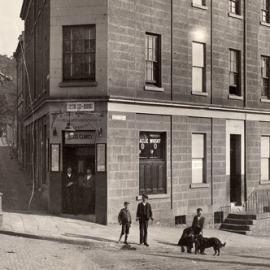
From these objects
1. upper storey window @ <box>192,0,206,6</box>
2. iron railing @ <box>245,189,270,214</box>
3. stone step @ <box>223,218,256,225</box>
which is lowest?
stone step @ <box>223,218,256,225</box>

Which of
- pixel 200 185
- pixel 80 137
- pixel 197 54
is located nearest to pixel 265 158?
pixel 200 185

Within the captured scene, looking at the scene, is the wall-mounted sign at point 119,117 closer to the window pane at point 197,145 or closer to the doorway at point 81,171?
the doorway at point 81,171

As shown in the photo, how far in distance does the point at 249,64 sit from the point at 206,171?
20.6ft

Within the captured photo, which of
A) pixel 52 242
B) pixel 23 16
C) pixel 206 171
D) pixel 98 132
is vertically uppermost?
pixel 23 16

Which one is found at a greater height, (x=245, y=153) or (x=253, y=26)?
(x=253, y=26)

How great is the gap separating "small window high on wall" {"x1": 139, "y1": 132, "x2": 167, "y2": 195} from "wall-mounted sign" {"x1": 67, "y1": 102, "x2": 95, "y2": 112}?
2616 millimetres

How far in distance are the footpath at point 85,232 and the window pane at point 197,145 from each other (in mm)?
3701

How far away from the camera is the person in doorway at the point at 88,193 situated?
73.2 feet

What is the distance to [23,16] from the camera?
38031mm

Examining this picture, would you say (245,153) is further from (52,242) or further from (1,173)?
(1,173)

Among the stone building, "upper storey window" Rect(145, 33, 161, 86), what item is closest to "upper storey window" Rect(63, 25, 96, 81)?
the stone building

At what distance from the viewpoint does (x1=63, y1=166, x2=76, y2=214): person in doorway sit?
22.5 metres

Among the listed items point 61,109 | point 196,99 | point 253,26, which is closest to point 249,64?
point 253,26

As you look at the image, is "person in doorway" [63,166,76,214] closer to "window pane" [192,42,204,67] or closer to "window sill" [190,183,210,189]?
"window sill" [190,183,210,189]
